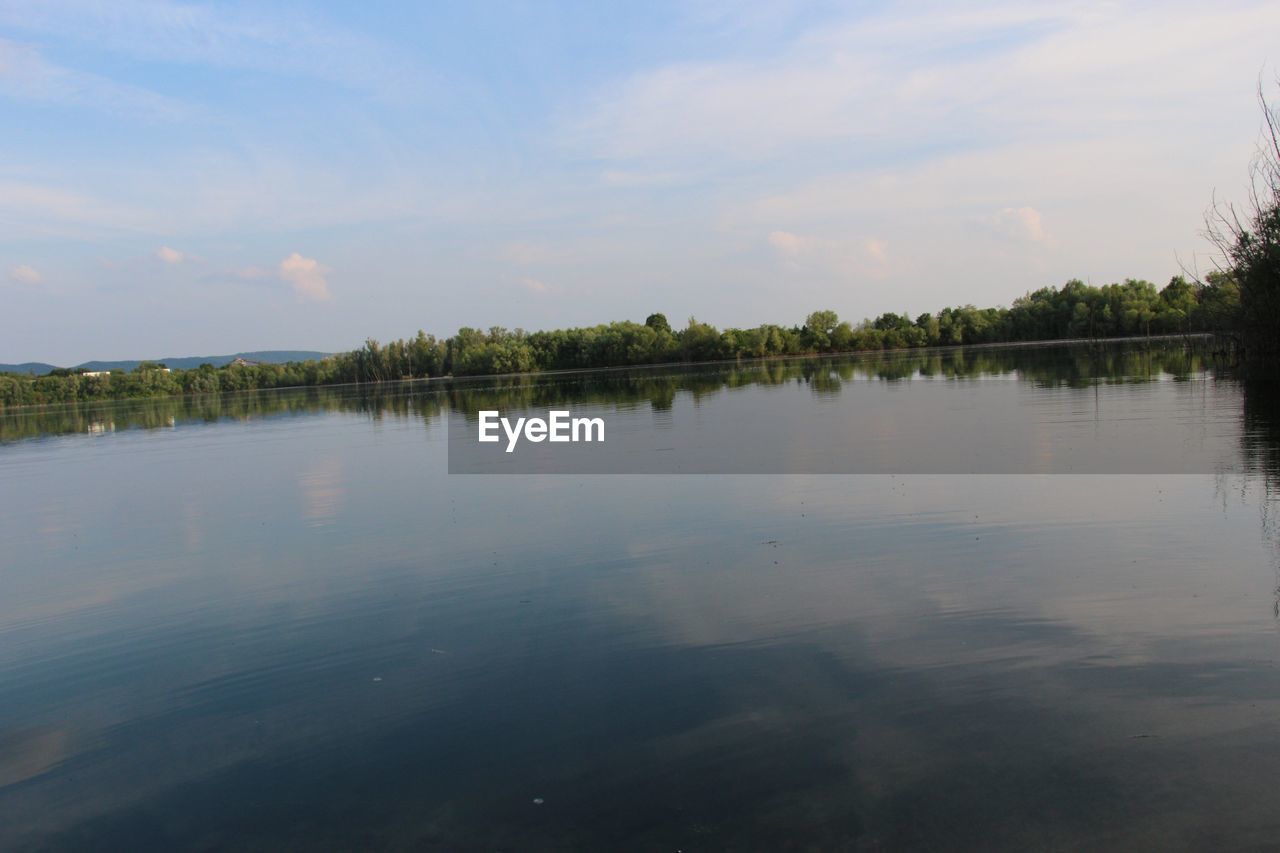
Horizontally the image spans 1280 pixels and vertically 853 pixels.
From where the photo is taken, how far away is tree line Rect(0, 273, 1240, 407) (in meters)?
101

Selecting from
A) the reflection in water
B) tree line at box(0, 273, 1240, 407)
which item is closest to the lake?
the reflection in water

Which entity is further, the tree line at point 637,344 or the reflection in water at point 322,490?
the tree line at point 637,344

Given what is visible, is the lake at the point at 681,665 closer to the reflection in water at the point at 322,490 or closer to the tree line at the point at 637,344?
the reflection in water at the point at 322,490

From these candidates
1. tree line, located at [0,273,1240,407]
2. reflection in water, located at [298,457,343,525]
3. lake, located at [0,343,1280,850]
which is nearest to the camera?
lake, located at [0,343,1280,850]

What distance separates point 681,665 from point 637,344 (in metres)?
129

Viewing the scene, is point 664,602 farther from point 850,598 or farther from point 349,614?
point 349,614

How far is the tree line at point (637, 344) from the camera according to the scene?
100562 mm

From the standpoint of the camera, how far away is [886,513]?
39.0 ft

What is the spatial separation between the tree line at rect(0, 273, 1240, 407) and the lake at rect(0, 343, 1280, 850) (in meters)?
97.5

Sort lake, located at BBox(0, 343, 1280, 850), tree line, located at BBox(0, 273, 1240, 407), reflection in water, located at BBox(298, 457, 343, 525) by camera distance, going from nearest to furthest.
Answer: lake, located at BBox(0, 343, 1280, 850) → reflection in water, located at BBox(298, 457, 343, 525) → tree line, located at BBox(0, 273, 1240, 407)

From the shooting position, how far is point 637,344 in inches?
5300

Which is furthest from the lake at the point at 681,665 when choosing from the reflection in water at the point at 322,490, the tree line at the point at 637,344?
the tree line at the point at 637,344

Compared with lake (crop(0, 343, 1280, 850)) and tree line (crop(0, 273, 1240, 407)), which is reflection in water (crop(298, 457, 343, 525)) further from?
tree line (crop(0, 273, 1240, 407))

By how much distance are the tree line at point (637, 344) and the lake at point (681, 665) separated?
9745 cm
